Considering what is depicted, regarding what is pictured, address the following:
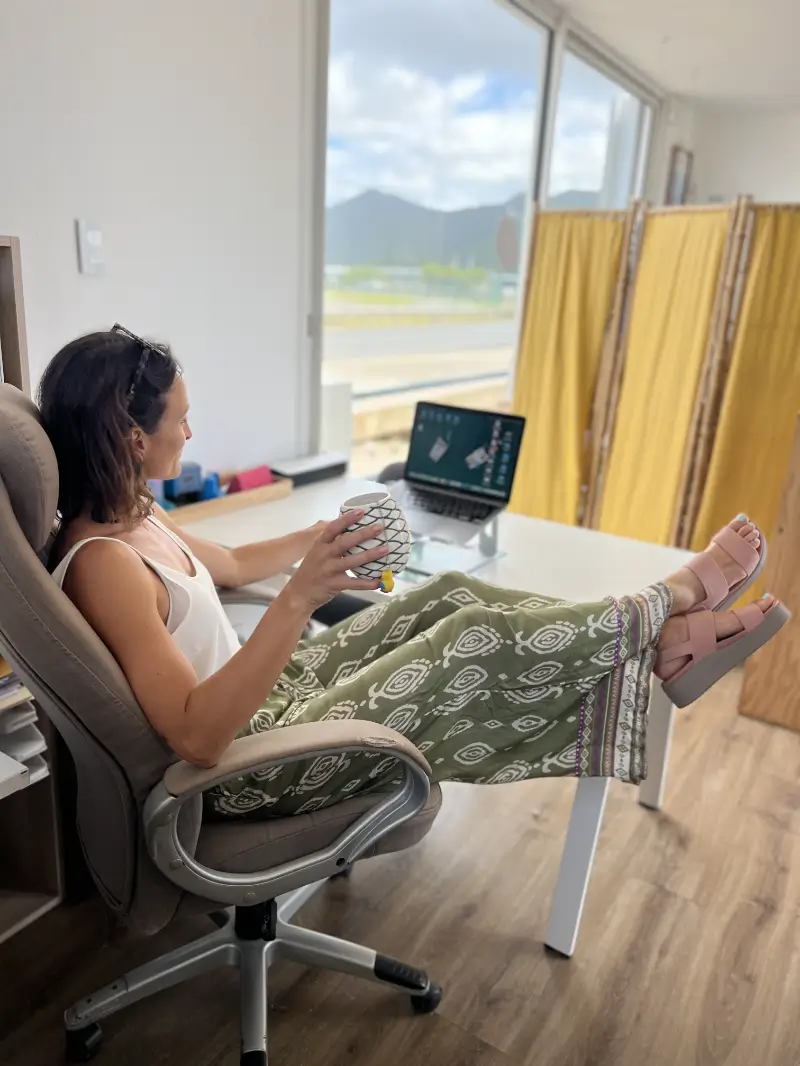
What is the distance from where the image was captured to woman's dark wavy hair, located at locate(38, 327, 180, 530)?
929 mm

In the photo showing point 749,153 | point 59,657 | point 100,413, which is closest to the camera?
point 59,657

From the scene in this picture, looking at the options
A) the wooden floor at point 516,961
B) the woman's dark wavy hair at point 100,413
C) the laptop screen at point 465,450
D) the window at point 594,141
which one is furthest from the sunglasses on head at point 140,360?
the window at point 594,141

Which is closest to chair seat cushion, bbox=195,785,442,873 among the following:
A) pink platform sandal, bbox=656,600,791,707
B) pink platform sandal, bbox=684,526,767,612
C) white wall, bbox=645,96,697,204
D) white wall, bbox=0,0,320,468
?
pink platform sandal, bbox=656,600,791,707

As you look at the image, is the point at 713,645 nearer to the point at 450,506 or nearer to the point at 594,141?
the point at 450,506

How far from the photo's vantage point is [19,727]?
50.9 inches

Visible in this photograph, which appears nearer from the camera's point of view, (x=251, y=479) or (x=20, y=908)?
(x=20, y=908)

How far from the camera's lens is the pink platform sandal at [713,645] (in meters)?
1.17

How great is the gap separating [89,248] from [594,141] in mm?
3333

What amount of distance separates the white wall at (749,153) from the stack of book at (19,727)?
17.2ft

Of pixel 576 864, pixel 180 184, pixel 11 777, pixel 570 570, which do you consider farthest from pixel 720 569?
pixel 180 184

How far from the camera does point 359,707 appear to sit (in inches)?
42.8

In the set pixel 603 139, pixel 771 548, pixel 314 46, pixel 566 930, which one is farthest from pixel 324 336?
pixel 603 139

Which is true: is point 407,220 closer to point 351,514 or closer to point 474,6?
point 474,6

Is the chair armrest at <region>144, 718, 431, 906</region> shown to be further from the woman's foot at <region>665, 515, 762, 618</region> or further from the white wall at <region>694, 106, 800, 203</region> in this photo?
the white wall at <region>694, 106, 800, 203</region>
